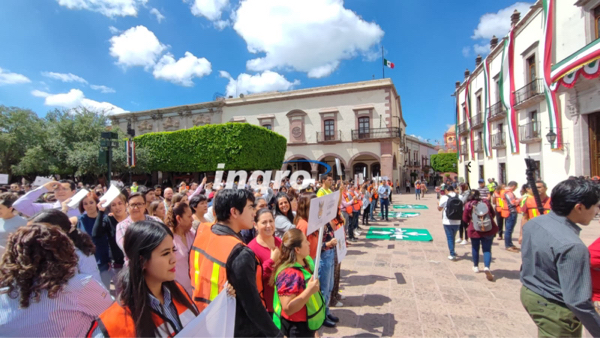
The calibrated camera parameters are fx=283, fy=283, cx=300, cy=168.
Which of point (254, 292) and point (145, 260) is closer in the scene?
point (145, 260)

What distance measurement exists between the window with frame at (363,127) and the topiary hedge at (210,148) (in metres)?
8.17

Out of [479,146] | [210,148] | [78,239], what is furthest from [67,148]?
[479,146]

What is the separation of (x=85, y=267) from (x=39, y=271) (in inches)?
37.4

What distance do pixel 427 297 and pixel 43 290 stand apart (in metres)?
4.43

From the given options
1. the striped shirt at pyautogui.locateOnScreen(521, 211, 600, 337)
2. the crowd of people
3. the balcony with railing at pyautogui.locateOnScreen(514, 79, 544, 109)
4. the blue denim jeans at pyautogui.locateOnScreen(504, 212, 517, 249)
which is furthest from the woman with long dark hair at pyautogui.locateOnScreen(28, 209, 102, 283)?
the balcony with railing at pyautogui.locateOnScreen(514, 79, 544, 109)

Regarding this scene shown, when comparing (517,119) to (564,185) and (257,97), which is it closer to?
(564,185)

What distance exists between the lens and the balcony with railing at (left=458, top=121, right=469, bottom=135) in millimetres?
24469

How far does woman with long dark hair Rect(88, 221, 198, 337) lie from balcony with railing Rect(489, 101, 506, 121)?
20.8 metres

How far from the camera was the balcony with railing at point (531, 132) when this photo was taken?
14.1 m

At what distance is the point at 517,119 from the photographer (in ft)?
52.4

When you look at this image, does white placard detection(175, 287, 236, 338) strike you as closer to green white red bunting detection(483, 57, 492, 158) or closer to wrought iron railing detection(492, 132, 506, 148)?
wrought iron railing detection(492, 132, 506, 148)

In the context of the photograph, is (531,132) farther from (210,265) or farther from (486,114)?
(210,265)

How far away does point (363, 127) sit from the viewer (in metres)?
25.5

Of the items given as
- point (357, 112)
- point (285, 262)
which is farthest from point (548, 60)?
point (285, 262)
